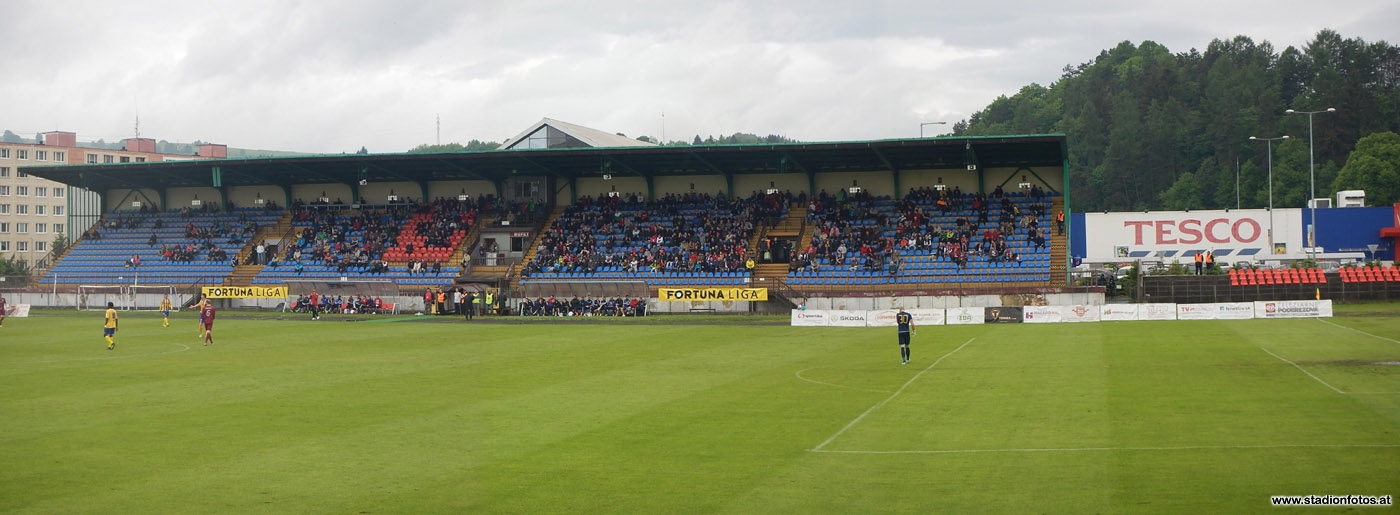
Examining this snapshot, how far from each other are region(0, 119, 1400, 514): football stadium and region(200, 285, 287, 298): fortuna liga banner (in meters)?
0.24

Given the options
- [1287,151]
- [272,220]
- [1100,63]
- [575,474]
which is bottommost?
[575,474]

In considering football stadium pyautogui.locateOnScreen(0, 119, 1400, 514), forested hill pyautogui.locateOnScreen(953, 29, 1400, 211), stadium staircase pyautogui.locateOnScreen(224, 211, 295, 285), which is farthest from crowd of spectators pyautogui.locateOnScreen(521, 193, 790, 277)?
forested hill pyautogui.locateOnScreen(953, 29, 1400, 211)

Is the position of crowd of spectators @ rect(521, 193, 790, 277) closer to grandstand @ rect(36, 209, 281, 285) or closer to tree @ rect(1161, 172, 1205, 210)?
grandstand @ rect(36, 209, 281, 285)

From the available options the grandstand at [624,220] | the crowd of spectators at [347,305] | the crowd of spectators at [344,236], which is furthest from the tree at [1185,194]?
the crowd of spectators at [347,305]

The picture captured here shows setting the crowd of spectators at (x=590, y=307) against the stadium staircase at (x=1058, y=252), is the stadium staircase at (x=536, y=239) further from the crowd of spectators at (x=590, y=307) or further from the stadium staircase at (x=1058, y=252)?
the stadium staircase at (x=1058, y=252)

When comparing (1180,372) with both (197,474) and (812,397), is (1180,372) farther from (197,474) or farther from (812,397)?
(197,474)

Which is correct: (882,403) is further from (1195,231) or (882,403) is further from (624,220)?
(1195,231)

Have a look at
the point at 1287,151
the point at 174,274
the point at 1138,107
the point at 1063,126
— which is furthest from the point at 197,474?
the point at 1063,126

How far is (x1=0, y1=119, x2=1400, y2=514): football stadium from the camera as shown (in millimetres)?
15430

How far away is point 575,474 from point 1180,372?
1741cm

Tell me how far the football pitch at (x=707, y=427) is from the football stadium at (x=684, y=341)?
0.12 metres

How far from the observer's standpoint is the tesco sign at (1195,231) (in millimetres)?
77688

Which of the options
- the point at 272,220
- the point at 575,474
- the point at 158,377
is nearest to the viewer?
the point at 575,474

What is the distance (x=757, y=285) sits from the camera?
59.8 meters
